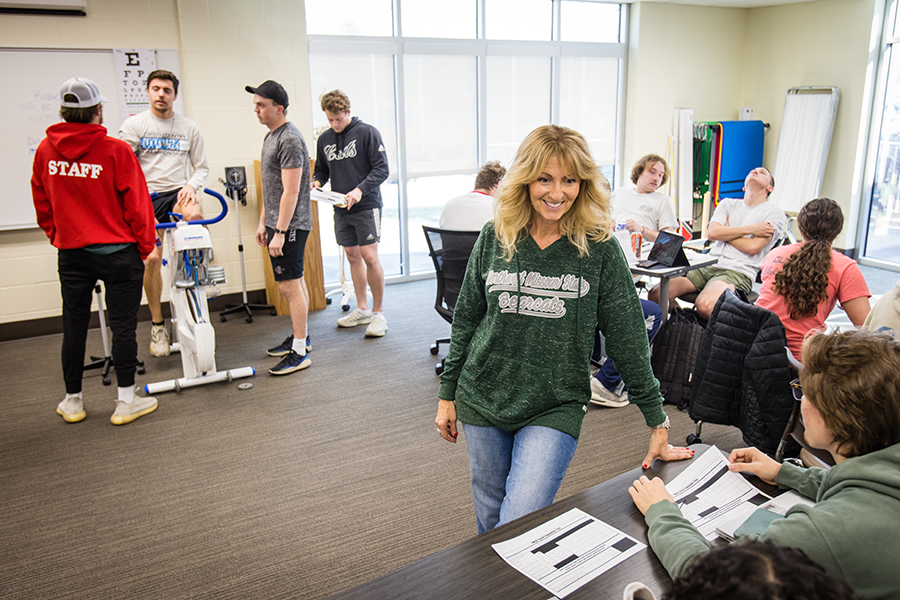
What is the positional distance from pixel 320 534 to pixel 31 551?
1058 millimetres

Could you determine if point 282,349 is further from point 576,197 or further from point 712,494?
point 712,494

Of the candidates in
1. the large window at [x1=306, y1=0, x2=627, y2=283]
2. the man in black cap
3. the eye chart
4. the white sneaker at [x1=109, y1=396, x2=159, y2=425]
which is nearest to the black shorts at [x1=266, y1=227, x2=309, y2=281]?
the man in black cap

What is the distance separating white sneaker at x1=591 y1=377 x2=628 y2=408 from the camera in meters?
3.58

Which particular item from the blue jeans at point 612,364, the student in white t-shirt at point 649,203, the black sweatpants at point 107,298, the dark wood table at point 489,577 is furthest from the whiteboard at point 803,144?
the dark wood table at point 489,577

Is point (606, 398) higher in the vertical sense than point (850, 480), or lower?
lower

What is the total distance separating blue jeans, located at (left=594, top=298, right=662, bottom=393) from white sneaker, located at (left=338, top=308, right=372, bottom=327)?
2.10m

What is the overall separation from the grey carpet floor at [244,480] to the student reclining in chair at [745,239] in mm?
1144

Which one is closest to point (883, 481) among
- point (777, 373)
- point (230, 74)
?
point (777, 373)

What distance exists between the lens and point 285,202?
12.6 ft

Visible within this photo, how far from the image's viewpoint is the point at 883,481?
3.34 feet

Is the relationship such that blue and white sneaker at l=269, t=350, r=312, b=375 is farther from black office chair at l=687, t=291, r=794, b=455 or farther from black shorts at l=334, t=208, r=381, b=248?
black office chair at l=687, t=291, r=794, b=455

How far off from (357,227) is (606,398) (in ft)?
7.21

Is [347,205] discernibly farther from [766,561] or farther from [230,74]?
[766,561]

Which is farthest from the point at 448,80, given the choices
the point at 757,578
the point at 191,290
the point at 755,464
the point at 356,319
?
the point at 757,578
